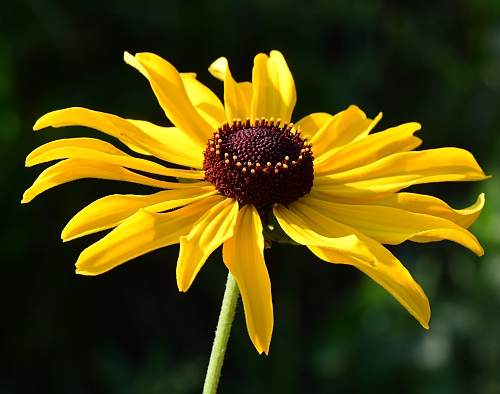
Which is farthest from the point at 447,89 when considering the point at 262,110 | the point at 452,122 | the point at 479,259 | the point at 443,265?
the point at 262,110

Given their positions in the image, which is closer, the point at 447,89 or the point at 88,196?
the point at 88,196

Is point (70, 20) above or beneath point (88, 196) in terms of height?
above

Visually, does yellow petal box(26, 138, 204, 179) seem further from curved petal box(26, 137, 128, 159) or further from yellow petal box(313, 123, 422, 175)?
yellow petal box(313, 123, 422, 175)

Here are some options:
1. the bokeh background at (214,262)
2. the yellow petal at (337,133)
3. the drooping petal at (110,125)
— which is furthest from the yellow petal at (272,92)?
the bokeh background at (214,262)

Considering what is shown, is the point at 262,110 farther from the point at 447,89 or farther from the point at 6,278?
the point at 447,89

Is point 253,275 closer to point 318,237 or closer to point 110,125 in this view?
point 318,237

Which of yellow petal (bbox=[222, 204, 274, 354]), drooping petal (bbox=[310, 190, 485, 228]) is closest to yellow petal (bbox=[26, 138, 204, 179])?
yellow petal (bbox=[222, 204, 274, 354])
